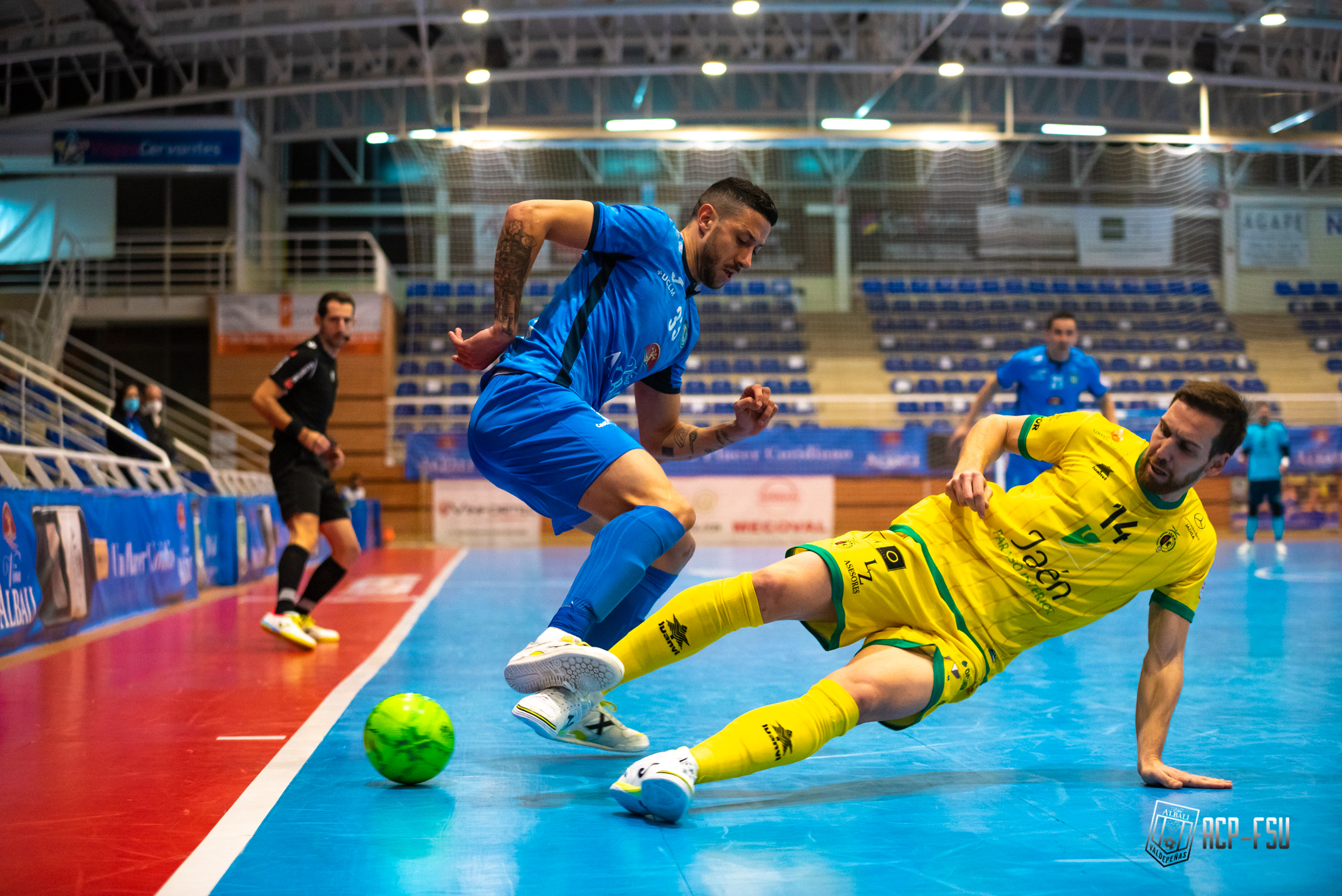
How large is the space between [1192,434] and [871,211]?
25310 mm

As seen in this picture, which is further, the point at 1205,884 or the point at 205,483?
the point at 205,483

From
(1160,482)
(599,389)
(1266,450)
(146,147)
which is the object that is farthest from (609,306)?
(146,147)

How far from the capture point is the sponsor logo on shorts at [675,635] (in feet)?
8.72

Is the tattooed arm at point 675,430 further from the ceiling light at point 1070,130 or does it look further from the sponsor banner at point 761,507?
the ceiling light at point 1070,130

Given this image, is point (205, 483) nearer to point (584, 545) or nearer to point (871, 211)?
point (584, 545)

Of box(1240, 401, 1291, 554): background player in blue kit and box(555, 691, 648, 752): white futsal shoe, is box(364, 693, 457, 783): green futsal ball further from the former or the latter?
box(1240, 401, 1291, 554): background player in blue kit

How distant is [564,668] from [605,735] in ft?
2.07

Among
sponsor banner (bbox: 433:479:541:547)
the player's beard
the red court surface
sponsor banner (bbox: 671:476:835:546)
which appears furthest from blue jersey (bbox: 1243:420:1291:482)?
the player's beard

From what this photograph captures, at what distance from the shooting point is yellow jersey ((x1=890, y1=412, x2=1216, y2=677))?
2799 millimetres

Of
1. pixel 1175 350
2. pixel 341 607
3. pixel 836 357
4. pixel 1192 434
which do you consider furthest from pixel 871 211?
pixel 1192 434

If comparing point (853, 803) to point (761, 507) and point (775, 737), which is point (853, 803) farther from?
point (761, 507)

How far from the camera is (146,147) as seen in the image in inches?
890

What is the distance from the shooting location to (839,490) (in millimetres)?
19859

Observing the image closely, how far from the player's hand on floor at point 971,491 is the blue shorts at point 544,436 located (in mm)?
853
